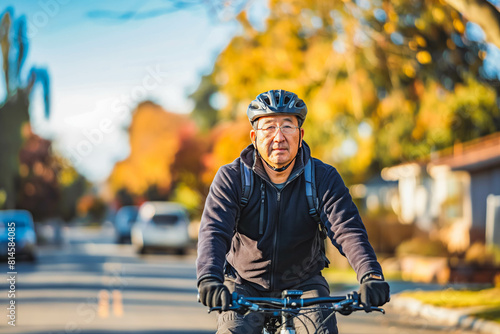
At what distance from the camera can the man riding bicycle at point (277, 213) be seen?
14.1ft

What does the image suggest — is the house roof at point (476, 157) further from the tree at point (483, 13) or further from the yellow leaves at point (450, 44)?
the tree at point (483, 13)

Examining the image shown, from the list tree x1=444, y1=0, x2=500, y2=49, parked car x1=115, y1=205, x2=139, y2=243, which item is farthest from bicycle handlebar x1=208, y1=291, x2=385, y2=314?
parked car x1=115, y1=205, x2=139, y2=243

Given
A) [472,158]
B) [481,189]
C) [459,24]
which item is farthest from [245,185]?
[481,189]

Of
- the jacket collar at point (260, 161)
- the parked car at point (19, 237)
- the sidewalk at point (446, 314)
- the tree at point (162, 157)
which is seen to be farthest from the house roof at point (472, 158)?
the jacket collar at point (260, 161)

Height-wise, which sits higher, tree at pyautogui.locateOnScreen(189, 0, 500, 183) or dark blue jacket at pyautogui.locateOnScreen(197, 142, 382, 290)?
tree at pyautogui.locateOnScreen(189, 0, 500, 183)

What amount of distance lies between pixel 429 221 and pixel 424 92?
48.3 feet

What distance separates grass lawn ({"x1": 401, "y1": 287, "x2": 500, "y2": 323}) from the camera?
12273 millimetres

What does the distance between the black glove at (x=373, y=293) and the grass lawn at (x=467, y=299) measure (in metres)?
8.17

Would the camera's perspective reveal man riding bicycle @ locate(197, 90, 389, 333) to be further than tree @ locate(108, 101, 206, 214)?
No

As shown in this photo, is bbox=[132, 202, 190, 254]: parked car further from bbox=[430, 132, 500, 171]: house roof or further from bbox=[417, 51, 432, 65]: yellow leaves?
bbox=[417, 51, 432, 65]: yellow leaves

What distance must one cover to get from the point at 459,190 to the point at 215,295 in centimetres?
2788

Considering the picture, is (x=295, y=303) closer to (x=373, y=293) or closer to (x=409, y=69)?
(x=373, y=293)

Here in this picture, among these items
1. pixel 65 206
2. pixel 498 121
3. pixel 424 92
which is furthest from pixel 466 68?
pixel 65 206

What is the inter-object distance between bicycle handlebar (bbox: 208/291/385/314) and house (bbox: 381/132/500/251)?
53.6 ft
